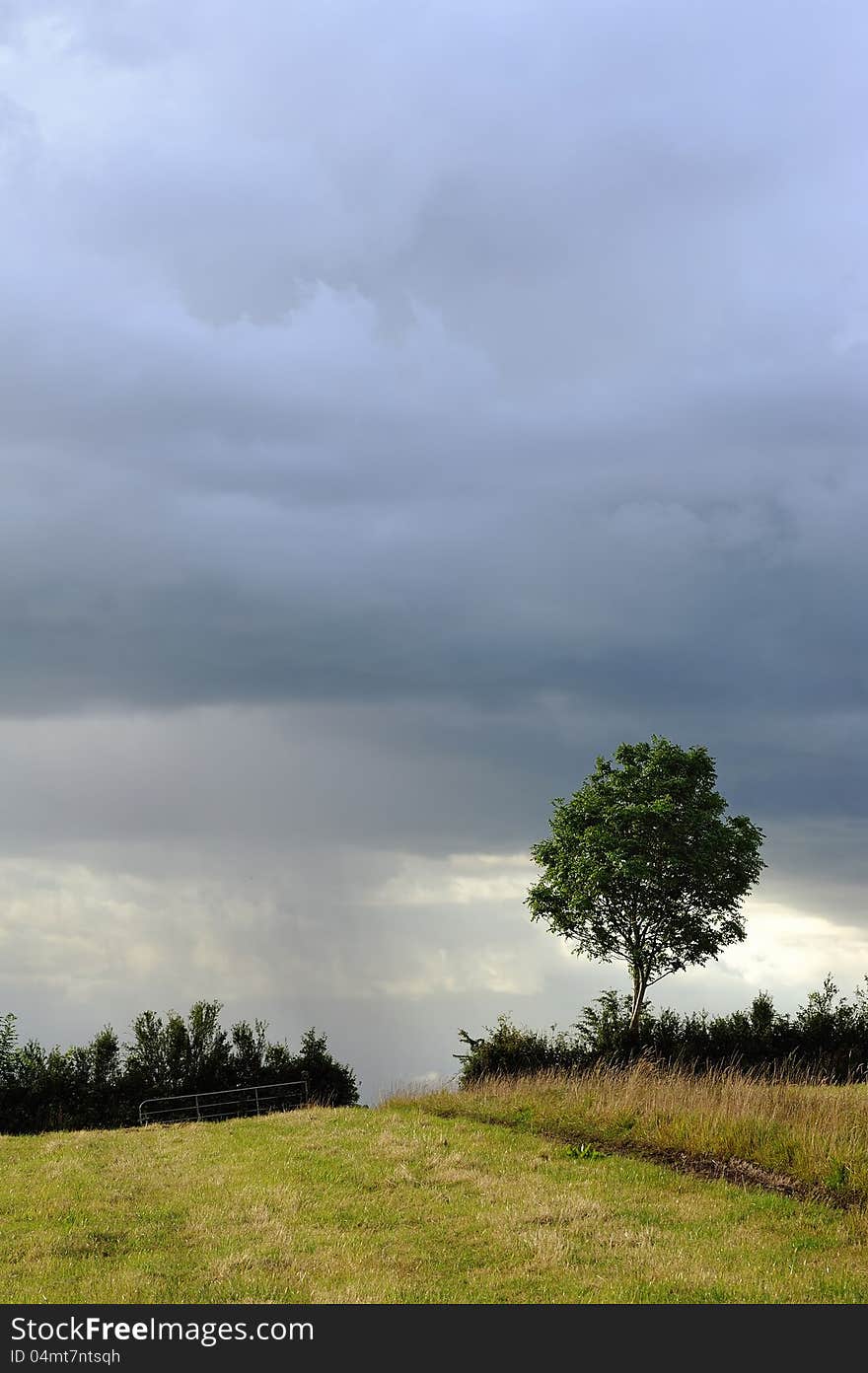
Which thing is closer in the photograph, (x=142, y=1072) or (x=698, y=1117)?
(x=698, y=1117)

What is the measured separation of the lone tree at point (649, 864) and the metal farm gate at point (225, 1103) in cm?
1120

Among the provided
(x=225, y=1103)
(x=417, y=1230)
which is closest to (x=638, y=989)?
(x=225, y=1103)

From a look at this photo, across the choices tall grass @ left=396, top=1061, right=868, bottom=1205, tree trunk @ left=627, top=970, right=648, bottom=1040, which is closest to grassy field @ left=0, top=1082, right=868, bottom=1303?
tall grass @ left=396, top=1061, right=868, bottom=1205

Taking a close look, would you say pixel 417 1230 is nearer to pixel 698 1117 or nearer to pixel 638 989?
pixel 698 1117

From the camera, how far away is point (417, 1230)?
13.5m

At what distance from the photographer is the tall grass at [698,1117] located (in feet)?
51.5

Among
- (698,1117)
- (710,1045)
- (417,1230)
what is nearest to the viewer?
(417,1230)

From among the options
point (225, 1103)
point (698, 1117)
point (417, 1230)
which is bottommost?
point (225, 1103)

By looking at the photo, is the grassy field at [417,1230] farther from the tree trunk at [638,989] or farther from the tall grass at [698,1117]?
the tree trunk at [638,989]

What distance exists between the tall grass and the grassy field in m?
0.89

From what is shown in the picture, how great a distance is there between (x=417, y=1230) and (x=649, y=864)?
2519cm


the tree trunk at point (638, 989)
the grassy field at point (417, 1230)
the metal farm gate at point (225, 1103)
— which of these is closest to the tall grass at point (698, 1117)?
the grassy field at point (417, 1230)

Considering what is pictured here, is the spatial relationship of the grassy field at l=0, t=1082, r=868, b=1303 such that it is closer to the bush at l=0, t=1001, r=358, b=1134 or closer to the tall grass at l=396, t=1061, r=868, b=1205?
the tall grass at l=396, t=1061, r=868, b=1205

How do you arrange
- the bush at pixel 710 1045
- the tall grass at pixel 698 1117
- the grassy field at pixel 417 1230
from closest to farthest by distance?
the grassy field at pixel 417 1230 < the tall grass at pixel 698 1117 < the bush at pixel 710 1045
